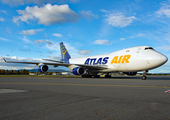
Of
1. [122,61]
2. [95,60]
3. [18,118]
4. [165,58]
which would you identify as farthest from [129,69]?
[18,118]

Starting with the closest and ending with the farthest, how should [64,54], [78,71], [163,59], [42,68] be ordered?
1. [163,59]
2. [78,71]
3. [42,68]
4. [64,54]

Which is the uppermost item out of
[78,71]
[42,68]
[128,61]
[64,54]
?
[64,54]

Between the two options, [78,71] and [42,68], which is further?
[42,68]

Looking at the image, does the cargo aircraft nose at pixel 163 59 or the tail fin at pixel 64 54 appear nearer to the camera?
the cargo aircraft nose at pixel 163 59

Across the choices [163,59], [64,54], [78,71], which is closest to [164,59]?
[163,59]

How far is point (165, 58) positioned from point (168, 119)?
57.6 ft

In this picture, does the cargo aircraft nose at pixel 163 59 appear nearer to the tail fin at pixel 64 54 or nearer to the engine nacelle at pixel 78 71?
the engine nacelle at pixel 78 71

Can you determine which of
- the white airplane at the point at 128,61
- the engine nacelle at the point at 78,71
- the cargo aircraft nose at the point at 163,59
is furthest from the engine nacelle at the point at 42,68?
the cargo aircraft nose at the point at 163,59

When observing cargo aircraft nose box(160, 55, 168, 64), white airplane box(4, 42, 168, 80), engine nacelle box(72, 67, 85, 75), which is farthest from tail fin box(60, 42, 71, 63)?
cargo aircraft nose box(160, 55, 168, 64)

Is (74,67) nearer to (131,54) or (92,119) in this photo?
(131,54)

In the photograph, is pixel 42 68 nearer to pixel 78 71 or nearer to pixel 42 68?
pixel 42 68

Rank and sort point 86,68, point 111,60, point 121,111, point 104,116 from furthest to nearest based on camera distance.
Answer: point 86,68 < point 111,60 < point 121,111 < point 104,116

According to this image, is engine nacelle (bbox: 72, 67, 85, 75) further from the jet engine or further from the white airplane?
the jet engine

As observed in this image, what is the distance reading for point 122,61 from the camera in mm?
22547
